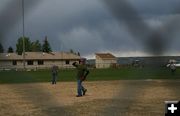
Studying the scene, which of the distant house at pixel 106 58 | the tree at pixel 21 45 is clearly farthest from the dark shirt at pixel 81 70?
the tree at pixel 21 45

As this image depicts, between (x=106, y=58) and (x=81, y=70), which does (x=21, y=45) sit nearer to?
(x=106, y=58)

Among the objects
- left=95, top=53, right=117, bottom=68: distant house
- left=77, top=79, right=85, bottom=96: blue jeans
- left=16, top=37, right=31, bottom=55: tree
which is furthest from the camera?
left=77, top=79, right=85, bottom=96: blue jeans

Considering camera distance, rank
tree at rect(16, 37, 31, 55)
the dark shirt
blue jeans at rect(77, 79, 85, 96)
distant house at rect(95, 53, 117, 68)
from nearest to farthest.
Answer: tree at rect(16, 37, 31, 55), distant house at rect(95, 53, 117, 68), the dark shirt, blue jeans at rect(77, 79, 85, 96)

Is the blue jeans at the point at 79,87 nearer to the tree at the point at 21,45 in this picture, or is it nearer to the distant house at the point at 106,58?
the distant house at the point at 106,58

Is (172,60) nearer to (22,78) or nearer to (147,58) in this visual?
(147,58)

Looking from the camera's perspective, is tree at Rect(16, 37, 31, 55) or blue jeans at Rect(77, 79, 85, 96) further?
blue jeans at Rect(77, 79, 85, 96)

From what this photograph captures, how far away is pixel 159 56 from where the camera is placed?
223 centimetres

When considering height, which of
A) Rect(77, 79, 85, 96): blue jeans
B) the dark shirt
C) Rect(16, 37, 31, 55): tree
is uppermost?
Rect(16, 37, 31, 55): tree

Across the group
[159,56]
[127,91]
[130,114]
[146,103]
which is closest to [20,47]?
[127,91]

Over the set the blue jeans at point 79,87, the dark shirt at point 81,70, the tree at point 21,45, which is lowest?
the blue jeans at point 79,87

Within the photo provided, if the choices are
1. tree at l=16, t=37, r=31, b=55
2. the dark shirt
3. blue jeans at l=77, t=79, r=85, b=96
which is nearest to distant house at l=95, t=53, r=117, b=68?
tree at l=16, t=37, r=31, b=55

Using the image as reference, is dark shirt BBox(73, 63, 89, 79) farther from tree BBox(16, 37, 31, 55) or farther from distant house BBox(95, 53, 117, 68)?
tree BBox(16, 37, 31, 55)

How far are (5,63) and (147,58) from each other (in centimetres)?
77

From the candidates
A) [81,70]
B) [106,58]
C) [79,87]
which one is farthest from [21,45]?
[79,87]
